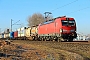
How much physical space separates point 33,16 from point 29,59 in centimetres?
10246

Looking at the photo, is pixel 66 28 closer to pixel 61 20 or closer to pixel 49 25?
pixel 61 20

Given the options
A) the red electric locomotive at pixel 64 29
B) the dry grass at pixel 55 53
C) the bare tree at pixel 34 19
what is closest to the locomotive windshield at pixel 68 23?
the red electric locomotive at pixel 64 29

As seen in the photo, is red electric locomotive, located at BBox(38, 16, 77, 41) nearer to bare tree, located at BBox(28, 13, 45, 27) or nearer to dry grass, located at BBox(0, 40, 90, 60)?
dry grass, located at BBox(0, 40, 90, 60)

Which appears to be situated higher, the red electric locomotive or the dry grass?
the red electric locomotive

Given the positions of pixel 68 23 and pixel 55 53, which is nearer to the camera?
pixel 55 53

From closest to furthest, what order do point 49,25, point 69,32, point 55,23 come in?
1. point 69,32
2. point 55,23
3. point 49,25

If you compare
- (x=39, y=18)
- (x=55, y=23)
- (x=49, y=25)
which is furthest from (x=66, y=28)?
(x=39, y=18)

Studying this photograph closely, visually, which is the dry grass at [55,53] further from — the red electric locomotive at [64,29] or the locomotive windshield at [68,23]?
the locomotive windshield at [68,23]

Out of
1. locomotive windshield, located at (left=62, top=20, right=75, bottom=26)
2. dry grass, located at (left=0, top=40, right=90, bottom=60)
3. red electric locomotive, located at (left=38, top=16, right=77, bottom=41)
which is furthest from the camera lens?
locomotive windshield, located at (left=62, top=20, right=75, bottom=26)

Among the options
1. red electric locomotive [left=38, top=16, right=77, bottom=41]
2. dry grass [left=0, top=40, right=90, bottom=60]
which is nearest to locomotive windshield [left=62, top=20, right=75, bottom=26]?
red electric locomotive [left=38, top=16, right=77, bottom=41]

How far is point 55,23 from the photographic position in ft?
102

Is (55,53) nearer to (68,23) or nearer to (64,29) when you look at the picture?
(64,29)

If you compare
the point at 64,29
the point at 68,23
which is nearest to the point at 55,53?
the point at 64,29

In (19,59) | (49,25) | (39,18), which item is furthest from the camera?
(39,18)
